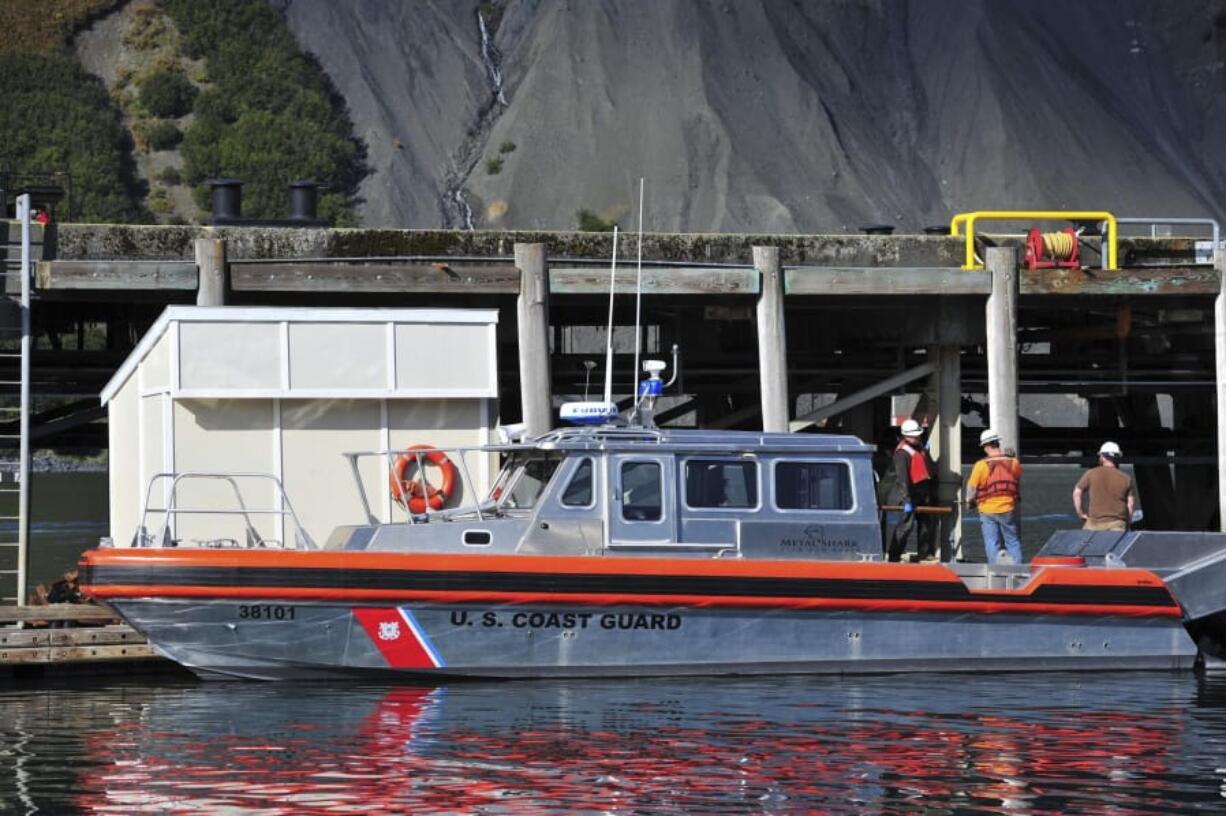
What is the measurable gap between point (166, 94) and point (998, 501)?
74060 mm

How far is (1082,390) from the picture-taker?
23453 millimetres

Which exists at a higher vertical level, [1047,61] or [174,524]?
[1047,61]

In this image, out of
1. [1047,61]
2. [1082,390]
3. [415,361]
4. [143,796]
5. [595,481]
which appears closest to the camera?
[143,796]

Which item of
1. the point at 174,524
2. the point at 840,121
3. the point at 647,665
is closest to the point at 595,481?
the point at 647,665

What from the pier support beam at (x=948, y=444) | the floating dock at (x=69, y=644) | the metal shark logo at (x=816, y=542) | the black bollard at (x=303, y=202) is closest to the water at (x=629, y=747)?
the floating dock at (x=69, y=644)

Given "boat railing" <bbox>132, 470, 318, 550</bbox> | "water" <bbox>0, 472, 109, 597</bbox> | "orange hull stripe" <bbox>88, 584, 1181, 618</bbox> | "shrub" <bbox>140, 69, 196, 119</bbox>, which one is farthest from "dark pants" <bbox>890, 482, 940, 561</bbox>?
"shrub" <bbox>140, 69, 196, 119</bbox>

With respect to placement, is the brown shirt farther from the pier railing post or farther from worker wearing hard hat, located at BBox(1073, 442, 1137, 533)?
the pier railing post

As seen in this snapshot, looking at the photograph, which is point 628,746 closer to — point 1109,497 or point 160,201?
point 1109,497

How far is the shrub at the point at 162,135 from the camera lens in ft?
284

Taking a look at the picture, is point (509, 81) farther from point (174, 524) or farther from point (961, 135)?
point (174, 524)

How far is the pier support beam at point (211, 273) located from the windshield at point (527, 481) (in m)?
3.41

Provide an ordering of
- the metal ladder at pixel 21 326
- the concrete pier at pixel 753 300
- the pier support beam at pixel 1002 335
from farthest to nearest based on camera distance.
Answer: the pier support beam at pixel 1002 335 < the concrete pier at pixel 753 300 < the metal ladder at pixel 21 326

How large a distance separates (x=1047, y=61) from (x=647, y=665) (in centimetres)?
7307

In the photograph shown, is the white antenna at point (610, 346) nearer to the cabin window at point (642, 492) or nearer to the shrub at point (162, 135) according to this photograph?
the cabin window at point (642, 492)
